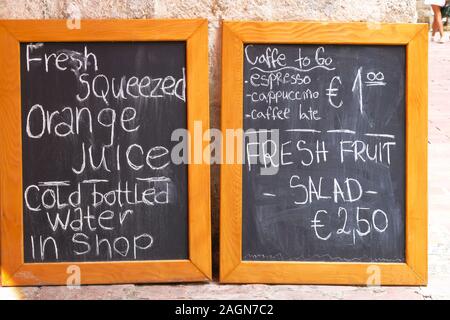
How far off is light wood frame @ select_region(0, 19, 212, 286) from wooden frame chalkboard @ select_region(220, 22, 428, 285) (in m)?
0.10

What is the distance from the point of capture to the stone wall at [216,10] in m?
3.52

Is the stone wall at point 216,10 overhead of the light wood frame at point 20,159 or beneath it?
overhead

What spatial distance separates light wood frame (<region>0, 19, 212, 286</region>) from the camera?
332 cm

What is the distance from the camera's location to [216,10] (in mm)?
3570

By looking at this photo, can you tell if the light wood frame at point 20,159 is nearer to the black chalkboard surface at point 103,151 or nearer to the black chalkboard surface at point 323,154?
the black chalkboard surface at point 103,151

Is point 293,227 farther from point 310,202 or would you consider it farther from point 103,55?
point 103,55

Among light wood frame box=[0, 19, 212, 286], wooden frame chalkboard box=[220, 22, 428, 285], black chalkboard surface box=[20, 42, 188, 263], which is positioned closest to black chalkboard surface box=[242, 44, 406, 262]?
wooden frame chalkboard box=[220, 22, 428, 285]

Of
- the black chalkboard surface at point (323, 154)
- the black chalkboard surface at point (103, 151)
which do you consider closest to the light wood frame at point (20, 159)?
the black chalkboard surface at point (103, 151)

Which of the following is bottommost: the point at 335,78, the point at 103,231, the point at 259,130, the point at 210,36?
the point at 103,231

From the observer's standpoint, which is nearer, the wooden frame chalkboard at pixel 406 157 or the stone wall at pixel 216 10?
the wooden frame chalkboard at pixel 406 157

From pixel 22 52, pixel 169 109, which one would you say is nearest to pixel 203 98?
pixel 169 109

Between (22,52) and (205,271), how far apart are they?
4.38ft

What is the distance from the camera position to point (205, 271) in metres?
3.40

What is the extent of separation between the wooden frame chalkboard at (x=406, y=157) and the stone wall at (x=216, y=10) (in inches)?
8.3
